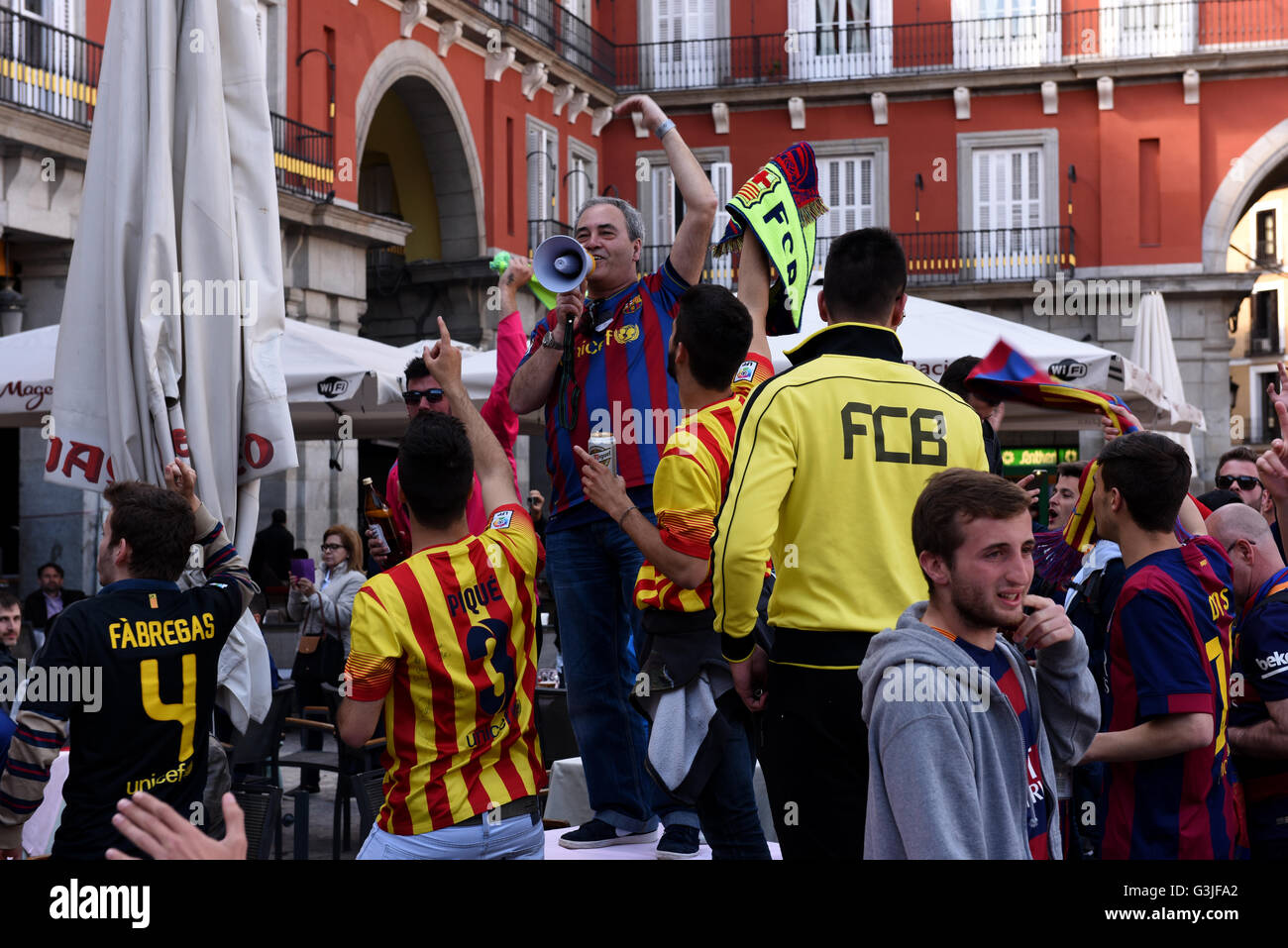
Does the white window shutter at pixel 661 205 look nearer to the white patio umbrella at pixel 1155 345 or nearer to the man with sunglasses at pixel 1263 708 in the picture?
the white patio umbrella at pixel 1155 345

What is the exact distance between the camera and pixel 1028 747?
2805mm

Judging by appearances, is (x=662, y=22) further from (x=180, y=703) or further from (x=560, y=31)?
(x=180, y=703)

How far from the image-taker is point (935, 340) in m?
9.73

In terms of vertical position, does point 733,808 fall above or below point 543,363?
below

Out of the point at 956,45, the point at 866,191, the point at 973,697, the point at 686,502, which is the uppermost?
the point at 956,45

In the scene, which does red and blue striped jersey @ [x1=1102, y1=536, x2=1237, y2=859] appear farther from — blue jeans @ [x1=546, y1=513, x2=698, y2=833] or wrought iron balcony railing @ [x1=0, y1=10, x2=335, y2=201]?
wrought iron balcony railing @ [x1=0, y1=10, x2=335, y2=201]

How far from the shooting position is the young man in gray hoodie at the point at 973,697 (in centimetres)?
254

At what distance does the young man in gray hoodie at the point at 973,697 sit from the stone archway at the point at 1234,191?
25.1m

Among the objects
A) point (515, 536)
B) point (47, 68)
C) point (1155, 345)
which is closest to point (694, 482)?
point (515, 536)

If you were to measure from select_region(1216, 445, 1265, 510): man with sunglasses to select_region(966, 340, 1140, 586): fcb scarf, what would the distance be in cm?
226

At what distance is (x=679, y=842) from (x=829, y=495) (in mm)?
1517
